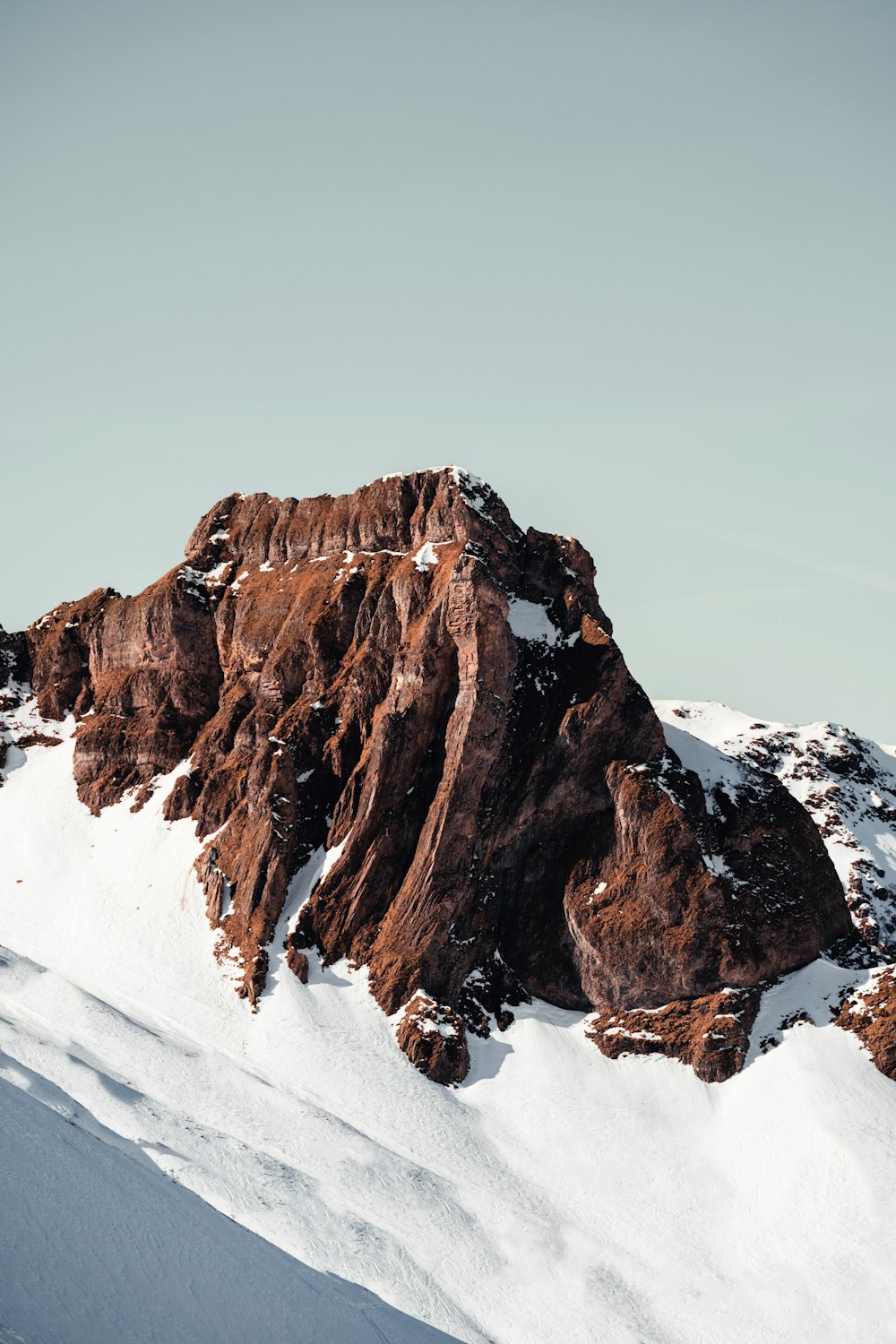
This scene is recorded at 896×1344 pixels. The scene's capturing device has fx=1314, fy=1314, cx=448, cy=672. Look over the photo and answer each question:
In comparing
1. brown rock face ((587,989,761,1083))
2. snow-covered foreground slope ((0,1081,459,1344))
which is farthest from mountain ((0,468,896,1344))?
snow-covered foreground slope ((0,1081,459,1344))

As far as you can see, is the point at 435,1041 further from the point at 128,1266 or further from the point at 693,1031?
the point at 128,1266

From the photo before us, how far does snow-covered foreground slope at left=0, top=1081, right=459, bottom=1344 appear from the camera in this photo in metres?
A: 49.6

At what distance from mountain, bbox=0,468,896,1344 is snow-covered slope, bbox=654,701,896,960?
107cm

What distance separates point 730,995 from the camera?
8325 cm

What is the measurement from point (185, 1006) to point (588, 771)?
31.5 meters

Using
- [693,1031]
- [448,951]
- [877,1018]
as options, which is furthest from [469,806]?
[877,1018]

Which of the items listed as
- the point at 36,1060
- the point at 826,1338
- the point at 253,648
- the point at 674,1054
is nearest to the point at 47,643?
the point at 253,648

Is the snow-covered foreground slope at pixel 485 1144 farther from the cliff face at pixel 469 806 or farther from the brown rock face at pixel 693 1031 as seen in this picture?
the cliff face at pixel 469 806

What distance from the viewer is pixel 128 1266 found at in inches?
2120

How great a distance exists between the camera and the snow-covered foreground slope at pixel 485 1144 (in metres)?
66.2

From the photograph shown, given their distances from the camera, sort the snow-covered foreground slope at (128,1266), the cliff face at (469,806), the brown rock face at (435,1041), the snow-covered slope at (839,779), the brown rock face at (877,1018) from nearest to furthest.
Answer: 1. the snow-covered foreground slope at (128,1266)
2. the brown rock face at (877,1018)
3. the brown rock face at (435,1041)
4. the cliff face at (469,806)
5. the snow-covered slope at (839,779)

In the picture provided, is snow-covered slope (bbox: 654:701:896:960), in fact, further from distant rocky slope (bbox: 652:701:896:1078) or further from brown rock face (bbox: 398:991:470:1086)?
brown rock face (bbox: 398:991:470:1086)

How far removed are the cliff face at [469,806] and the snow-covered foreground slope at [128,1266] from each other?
23605 mm

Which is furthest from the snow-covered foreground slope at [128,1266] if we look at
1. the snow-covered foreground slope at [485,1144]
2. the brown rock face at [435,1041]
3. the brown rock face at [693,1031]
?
the brown rock face at [693,1031]
